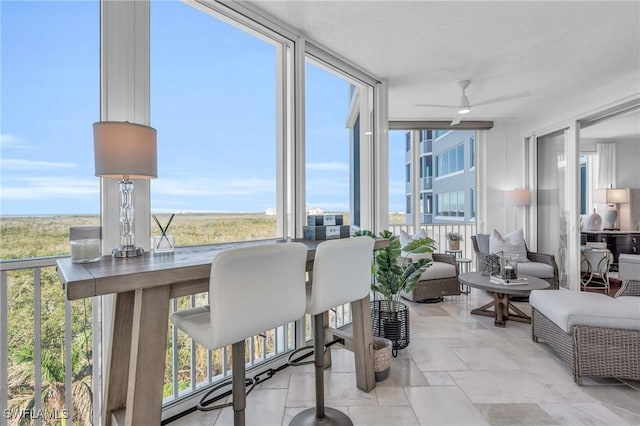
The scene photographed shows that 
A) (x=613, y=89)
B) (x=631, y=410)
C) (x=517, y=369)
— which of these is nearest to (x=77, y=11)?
(x=517, y=369)

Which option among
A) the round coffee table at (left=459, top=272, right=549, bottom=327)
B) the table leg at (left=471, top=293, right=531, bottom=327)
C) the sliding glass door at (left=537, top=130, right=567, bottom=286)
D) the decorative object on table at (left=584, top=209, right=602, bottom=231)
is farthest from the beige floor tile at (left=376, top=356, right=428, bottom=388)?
the decorative object on table at (left=584, top=209, right=602, bottom=231)

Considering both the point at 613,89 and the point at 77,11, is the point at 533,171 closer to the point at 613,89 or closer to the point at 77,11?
the point at 613,89

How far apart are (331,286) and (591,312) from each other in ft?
6.34

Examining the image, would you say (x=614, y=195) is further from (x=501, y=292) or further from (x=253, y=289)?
(x=253, y=289)

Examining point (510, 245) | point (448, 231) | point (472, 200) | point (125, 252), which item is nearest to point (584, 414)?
point (125, 252)

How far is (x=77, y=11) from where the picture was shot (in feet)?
5.85

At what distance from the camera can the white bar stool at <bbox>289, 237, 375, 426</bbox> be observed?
178cm

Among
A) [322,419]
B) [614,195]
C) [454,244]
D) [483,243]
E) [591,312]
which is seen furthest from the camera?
[614,195]

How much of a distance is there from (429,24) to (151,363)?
2.94 m

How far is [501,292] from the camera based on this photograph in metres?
3.42

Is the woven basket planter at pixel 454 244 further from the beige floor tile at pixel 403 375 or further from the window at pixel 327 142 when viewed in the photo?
the beige floor tile at pixel 403 375

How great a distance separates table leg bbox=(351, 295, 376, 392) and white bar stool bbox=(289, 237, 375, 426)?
0.77ft

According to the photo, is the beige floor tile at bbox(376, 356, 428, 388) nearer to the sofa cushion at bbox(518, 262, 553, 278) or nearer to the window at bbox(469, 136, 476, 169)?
the sofa cushion at bbox(518, 262, 553, 278)

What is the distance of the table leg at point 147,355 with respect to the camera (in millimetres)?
1299
